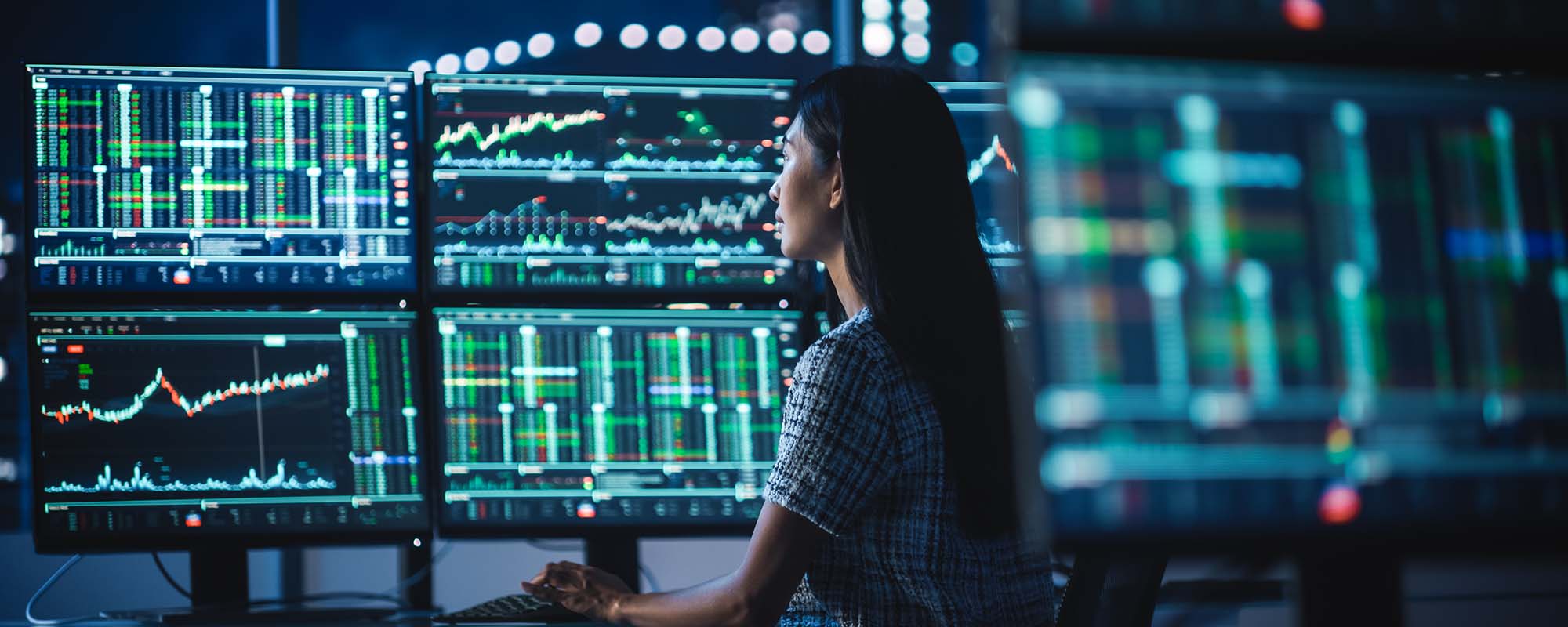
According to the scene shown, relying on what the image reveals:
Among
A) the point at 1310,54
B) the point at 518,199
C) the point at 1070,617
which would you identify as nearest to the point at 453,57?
the point at 518,199

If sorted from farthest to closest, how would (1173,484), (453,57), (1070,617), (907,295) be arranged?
(453,57) < (1070,617) < (907,295) < (1173,484)

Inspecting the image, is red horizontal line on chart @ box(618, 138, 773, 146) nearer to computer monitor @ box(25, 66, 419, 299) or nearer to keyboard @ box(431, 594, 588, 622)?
computer monitor @ box(25, 66, 419, 299)

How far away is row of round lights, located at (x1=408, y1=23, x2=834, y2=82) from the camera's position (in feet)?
8.42

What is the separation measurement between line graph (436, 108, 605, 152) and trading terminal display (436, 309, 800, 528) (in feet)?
0.92

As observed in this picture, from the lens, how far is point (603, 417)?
A: 80.4 inches

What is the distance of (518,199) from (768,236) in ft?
1.36

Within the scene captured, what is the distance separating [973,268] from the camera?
1.46 meters

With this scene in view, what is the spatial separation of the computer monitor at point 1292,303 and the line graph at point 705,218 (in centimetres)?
148

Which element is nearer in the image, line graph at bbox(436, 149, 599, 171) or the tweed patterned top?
the tweed patterned top

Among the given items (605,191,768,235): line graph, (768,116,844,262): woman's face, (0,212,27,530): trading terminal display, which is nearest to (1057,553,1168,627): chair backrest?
(768,116,844,262): woman's face

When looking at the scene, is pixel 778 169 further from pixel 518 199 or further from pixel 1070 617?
pixel 1070 617

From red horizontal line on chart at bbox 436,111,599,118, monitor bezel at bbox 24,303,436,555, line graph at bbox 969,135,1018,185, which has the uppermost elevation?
red horizontal line on chart at bbox 436,111,599,118

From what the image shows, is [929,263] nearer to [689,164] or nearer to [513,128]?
[689,164]

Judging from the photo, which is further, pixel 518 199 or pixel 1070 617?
pixel 518 199
